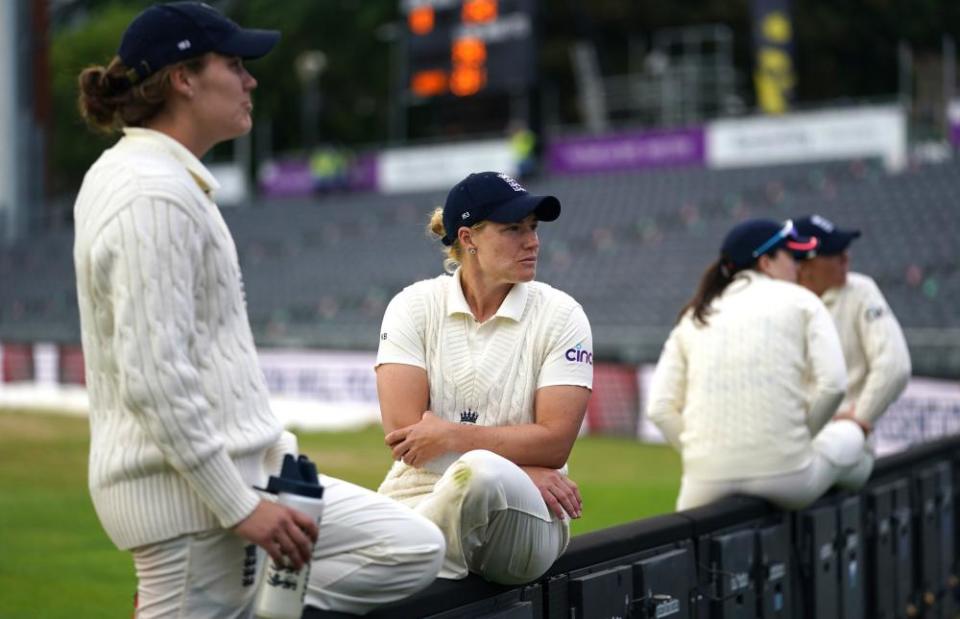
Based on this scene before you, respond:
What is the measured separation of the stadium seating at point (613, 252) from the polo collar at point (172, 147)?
42.0 ft

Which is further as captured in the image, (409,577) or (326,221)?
(326,221)

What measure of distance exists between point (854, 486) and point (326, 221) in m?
26.0

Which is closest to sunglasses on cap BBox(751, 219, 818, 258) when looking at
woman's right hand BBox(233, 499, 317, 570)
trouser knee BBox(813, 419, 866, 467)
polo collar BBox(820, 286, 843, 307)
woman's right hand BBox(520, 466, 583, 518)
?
polo collar BBox(820, 286, 843, 307)

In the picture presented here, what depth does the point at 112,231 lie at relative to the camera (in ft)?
8.71

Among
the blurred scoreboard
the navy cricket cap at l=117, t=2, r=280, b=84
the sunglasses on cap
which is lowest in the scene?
the sunglasses on cap

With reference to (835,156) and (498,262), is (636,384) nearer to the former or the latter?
(835,156)

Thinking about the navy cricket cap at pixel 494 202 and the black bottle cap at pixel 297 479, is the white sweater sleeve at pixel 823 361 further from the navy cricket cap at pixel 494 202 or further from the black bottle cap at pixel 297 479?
the black bottle cap at pixel 297 479

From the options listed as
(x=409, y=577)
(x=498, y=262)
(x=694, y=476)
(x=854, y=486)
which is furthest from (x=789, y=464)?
(x=409, y=577)

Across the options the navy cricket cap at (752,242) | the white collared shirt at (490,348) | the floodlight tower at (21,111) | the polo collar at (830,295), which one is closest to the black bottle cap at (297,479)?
the white collared shirt at (490,348)

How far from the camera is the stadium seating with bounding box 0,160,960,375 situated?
65.4 ft

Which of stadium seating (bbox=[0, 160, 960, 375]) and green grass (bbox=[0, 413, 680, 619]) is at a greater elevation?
stadium seating (bbox=[0, 160, 960, 375])

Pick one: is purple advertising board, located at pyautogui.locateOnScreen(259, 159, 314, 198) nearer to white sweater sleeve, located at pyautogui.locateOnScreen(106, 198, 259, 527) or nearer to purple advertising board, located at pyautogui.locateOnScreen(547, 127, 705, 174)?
purple advertising board, located at pyautogui.locateOnScreen(547, 127, 705, 174)

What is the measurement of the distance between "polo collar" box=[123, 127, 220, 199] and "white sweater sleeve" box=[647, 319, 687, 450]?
3197 mm

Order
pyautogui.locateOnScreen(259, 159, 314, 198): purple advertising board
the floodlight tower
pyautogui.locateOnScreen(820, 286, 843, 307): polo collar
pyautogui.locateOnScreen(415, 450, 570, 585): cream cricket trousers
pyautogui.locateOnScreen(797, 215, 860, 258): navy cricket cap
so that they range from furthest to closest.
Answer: pyautogui.locateOnScreen(259, 159, 314, 198): purple advertising board, the floodlight tower, pyautogui.locateOnScreen(820, 286, 843, 307): polo collar, pyautogui.locateOnScreen(797, 215, 860, 258): navy cricket cap, pyautogui.locateOnScreen(415, 450, 570, 585): cream cricket trousers
